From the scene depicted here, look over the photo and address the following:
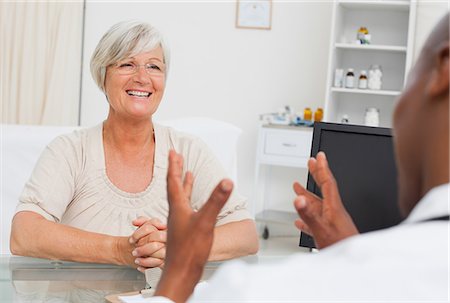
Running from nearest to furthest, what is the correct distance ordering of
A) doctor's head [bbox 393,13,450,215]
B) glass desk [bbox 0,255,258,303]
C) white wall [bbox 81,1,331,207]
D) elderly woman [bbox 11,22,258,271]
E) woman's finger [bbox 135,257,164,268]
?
doctor's head [bbox 393,13,450,215]
glass desk [bbox 0,255,258,303]
woman's finger [bbox 135,257,164,268]
elderly woman [bbox 11,22,258,271]
white wall [bbox 81,1,331,207]

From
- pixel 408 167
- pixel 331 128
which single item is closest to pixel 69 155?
pixel 331 128

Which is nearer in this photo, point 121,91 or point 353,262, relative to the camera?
point 353,262

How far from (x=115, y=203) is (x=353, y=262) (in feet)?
5.23

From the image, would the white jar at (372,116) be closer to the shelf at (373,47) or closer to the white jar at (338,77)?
the white jar at (338,77)

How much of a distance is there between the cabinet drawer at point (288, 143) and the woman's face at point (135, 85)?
267 centimetres

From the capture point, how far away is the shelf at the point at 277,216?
5.07 meters

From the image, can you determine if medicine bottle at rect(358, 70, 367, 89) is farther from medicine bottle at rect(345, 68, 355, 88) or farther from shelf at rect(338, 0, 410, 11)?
shelf at rect(338, 0, 410, 11)

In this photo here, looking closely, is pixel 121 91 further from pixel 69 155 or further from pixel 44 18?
pixel 44 18

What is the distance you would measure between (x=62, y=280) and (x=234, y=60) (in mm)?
3833

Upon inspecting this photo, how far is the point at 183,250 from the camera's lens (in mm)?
812

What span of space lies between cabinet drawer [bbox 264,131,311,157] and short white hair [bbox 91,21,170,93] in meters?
2.70

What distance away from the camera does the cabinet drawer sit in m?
4.90

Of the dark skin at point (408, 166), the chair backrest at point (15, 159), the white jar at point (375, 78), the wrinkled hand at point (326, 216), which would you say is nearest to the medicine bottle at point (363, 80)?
the white jar at point (375, 78)

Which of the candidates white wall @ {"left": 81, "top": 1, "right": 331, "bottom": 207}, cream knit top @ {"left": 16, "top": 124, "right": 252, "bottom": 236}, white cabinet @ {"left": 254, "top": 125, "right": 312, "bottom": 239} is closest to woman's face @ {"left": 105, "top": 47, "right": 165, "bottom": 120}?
cream knit top @ {"left": 16, "top": 124, "right": 252, "bottom": 236}
